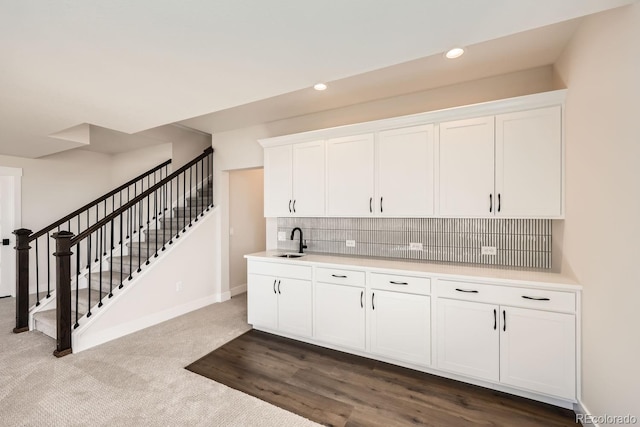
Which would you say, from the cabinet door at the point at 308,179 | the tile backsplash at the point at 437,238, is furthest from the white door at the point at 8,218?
the cabinet door at the point at 308,179

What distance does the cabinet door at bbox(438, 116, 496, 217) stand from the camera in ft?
8.14

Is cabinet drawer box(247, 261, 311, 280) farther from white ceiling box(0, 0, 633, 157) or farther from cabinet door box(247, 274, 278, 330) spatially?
white ceiling box(0, 0, 633, 157)

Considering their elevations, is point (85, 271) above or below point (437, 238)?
below

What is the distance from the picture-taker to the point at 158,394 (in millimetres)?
2207

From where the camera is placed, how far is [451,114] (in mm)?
2605

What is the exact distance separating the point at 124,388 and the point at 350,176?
9.45 feet

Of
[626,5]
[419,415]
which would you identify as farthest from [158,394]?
[626,5]

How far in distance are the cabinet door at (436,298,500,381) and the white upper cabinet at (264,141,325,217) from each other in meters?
1.73

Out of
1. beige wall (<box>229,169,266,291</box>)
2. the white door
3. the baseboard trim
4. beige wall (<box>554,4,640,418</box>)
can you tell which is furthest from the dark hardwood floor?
the white door

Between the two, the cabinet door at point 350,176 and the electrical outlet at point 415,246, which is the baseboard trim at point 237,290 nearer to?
the cabinet door at point 350,176

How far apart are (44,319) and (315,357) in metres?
3.33

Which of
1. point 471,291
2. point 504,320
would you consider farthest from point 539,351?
point 471,291

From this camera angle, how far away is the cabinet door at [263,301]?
3.29 meters

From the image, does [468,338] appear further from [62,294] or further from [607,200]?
[62,294]
